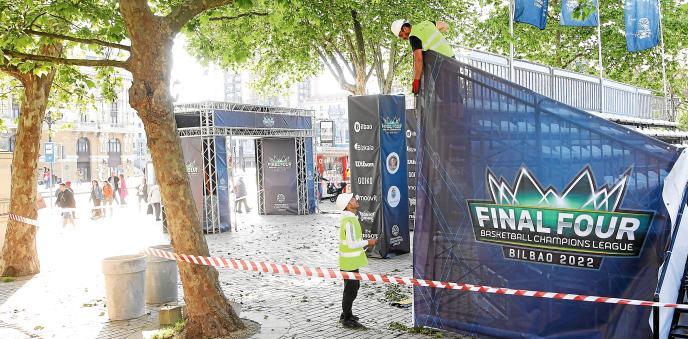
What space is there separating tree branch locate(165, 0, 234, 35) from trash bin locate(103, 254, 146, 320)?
3.55 metres

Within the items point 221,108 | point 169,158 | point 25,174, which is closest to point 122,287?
point 169,158

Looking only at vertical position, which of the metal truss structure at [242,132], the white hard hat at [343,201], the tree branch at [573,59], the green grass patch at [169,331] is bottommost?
the green grass patch at [169,331]

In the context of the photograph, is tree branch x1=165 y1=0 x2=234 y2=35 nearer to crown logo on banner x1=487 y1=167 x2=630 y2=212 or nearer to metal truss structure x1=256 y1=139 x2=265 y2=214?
crown logo on banner x1=487 y1=167 x2=630 y2=212

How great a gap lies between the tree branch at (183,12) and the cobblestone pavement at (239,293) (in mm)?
4112

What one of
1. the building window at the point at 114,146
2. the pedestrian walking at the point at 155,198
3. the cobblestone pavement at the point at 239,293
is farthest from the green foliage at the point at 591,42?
the building window at the point at 114,146

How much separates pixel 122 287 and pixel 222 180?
1030 cm

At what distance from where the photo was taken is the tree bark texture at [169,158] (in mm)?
7504

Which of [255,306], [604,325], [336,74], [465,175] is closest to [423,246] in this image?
[465,175]

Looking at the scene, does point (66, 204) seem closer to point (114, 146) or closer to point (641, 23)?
point (641, 23)

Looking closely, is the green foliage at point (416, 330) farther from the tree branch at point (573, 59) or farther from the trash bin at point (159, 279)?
the tree branch at point (573, 59)

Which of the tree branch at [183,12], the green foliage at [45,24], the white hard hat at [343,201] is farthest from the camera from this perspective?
the green foliage at [45,24]

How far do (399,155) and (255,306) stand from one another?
5.92m

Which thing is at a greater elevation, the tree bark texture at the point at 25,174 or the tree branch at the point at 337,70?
the tree branch at the point at 337,70

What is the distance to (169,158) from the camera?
7660mm
